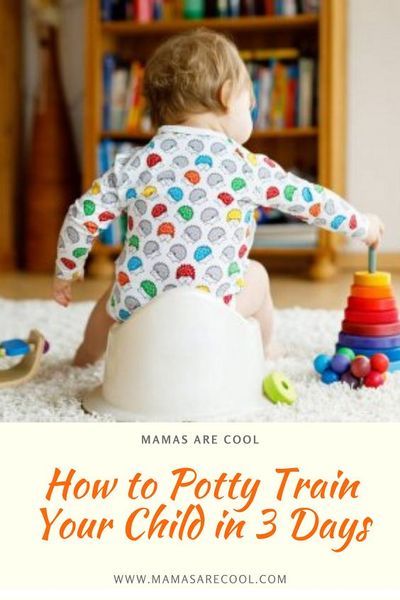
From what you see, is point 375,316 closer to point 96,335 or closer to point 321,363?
point 321,363

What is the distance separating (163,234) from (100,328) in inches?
11.0

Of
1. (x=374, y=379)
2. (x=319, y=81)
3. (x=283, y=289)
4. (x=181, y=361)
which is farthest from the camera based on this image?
(x=319, y=81)

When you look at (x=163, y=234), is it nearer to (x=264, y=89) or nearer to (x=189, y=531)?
(x=189, y=531)

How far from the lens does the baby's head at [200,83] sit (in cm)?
120

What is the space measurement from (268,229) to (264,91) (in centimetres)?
44

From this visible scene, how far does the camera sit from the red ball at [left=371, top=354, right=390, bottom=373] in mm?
1283

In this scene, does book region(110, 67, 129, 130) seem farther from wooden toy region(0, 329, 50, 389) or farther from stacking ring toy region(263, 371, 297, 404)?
Answer: stacking ring toy region(263, 371, 297, 404)

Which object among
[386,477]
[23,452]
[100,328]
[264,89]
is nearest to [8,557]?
[23,452]

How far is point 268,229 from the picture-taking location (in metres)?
2.82

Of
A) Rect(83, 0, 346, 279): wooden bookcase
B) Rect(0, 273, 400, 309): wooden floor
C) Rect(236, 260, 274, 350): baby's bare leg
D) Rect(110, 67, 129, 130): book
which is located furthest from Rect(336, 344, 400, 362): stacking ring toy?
Rect(110, 67, 129, 130): book

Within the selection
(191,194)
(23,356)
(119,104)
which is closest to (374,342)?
(191,194)

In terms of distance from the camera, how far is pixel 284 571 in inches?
29.3

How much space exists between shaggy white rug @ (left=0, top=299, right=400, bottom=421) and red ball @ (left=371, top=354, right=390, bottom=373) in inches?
1.0

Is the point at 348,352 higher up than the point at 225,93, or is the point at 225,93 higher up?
the point at 225,93
